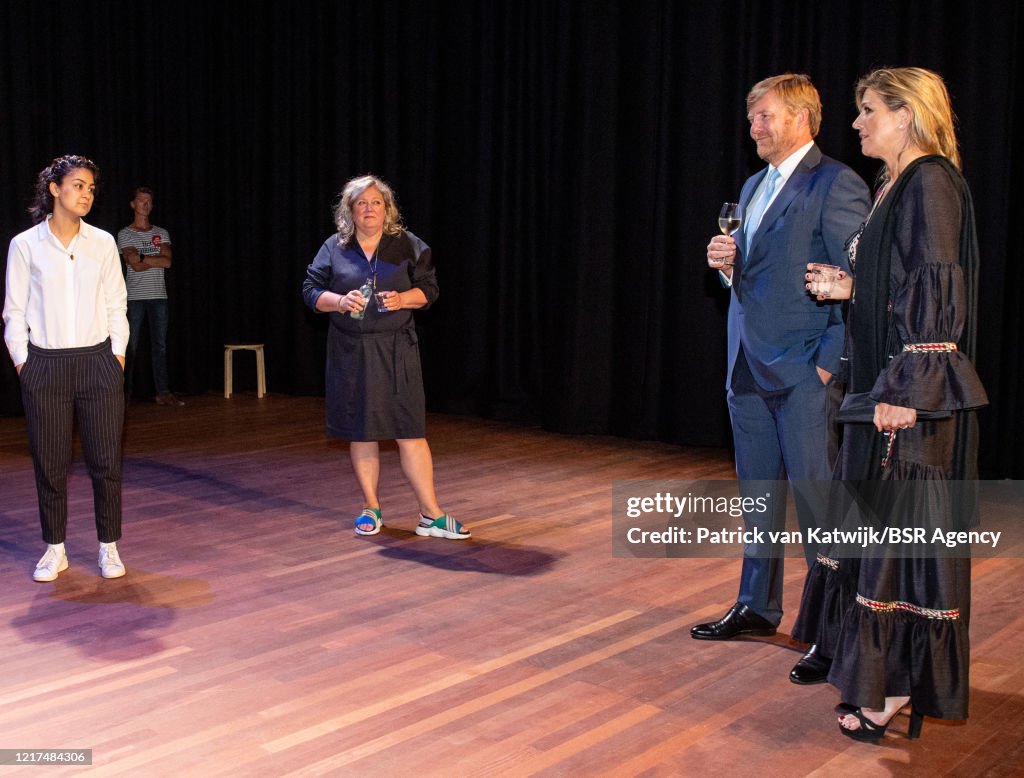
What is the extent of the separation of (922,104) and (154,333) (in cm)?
757

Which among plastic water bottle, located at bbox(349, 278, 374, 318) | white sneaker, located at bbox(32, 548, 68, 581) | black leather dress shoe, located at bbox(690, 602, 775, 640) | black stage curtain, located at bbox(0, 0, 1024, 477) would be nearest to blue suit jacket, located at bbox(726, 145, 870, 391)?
black leather dress shoe, located at bbox(690, 602, 775, 640)

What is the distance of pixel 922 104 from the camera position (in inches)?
103

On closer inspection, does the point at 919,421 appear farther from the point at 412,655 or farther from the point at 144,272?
the point at 144,272

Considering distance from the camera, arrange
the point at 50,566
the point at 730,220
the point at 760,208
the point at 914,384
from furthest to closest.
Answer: the point at 50,566 < the point at 760,208 < the point at 730,220 < the point at 914,384

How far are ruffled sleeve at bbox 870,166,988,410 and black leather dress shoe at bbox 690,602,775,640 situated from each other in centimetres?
121

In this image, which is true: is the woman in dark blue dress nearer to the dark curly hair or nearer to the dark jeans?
the dark curly hair

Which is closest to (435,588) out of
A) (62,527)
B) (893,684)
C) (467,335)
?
(62,527)

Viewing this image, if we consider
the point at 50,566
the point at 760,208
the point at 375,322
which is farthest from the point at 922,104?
the point at 50,566

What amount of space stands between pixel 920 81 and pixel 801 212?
2.18 ft

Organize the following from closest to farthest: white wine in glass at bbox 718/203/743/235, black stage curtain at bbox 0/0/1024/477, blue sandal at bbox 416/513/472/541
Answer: white wine in glass at bbox 718/203/743/235
blue sandal at bbox 416/513/472/541
black stage curtain at bbox 0/0/1024/477

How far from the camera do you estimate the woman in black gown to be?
101 inches

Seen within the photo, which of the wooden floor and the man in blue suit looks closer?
the wooden floor

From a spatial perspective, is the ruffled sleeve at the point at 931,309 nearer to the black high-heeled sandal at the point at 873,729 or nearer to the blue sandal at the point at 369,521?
the black high-heeled sandal at the point at 873,729

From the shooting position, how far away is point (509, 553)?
4.67 m
